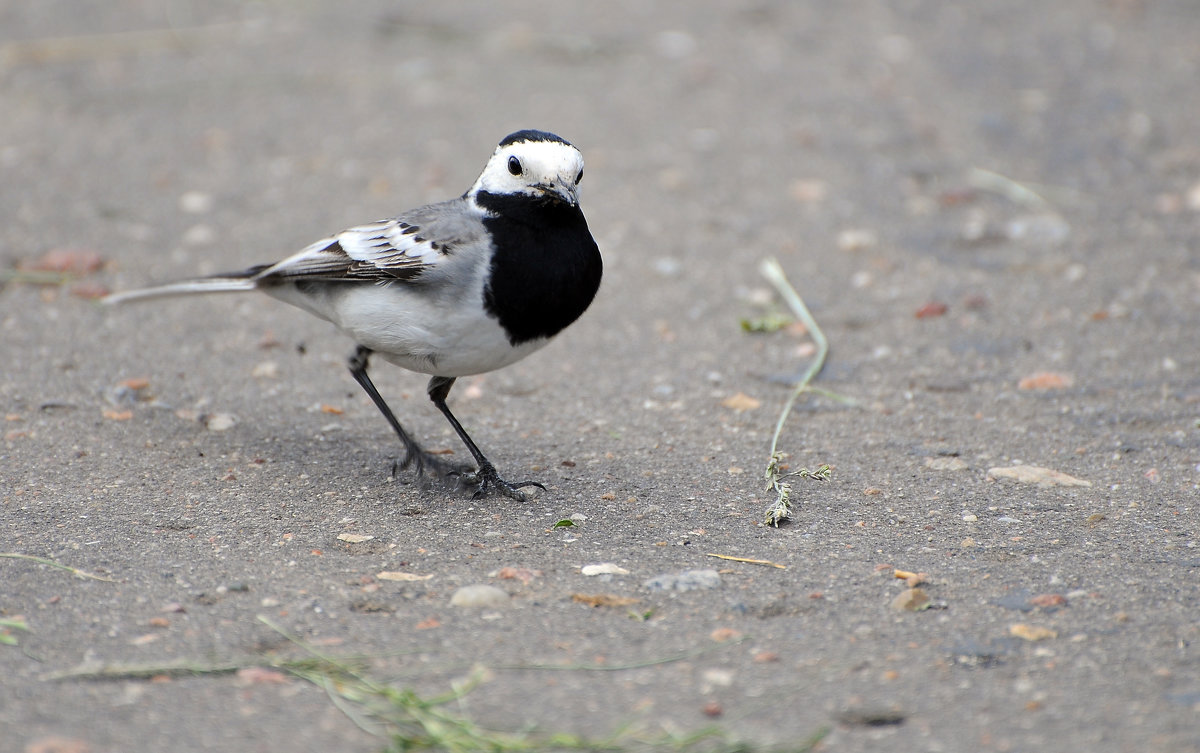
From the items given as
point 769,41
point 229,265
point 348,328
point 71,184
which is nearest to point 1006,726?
point 348,328

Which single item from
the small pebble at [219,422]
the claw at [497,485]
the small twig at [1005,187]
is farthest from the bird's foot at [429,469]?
the small twig at [1005,187]

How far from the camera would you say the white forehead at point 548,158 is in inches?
169

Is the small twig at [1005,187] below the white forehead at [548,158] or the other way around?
below

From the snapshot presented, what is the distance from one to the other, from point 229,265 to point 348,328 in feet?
7.22

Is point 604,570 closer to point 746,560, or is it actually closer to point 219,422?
point 746,560

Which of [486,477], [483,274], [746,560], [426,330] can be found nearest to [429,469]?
[486,477]

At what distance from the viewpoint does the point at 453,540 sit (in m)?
4.13

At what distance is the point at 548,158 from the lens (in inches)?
169

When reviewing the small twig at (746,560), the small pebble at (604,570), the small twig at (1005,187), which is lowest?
the small twig at (746,560)

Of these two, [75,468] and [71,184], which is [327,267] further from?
[71,184]

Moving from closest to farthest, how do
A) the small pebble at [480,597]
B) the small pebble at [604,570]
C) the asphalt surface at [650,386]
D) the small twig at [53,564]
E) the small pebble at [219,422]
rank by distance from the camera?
the asphalt surface at [650,386], the small pebble at [480,597], the small twig at [53,564], the small pebble at [604,570], the small pebble at [219,422]

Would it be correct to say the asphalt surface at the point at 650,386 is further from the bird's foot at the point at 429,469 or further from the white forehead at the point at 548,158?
the white forehead at the point at 548,158

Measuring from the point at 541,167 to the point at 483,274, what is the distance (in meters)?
0.46

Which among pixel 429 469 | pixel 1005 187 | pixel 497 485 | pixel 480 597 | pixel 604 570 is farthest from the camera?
pixel 1005 187
